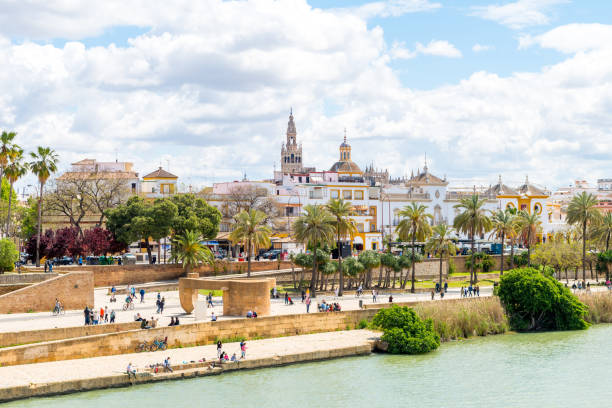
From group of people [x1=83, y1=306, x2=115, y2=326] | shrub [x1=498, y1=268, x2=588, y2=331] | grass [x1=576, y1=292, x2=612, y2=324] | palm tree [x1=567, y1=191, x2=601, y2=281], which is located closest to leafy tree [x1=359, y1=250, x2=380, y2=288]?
shrub [x1=498, y1=268, x2=588, y2=331]

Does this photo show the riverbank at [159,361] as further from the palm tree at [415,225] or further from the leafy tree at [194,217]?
the leafy tree at [194,217]

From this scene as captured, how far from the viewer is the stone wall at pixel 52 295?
4126 cm

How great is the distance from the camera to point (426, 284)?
211ft

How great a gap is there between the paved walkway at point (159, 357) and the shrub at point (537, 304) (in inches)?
428

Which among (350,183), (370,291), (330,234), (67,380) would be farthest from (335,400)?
(350,183)

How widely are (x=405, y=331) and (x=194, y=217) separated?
2341cm

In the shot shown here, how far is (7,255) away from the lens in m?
45.2

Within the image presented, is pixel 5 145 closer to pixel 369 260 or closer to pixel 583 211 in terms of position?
pixel 369 260

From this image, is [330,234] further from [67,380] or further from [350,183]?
[350,183]

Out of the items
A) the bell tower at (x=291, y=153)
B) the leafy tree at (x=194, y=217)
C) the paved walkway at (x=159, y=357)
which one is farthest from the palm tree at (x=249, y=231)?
the bell tower at (x=291, y=153)

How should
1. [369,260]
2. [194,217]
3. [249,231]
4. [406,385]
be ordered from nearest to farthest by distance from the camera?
[406,385], [249,231], [369,260], [194,217]

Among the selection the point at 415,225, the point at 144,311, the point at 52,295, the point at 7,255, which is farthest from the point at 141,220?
the point at 415,225

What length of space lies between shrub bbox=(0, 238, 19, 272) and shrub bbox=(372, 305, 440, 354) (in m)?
22.4

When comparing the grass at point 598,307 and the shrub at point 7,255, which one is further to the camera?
the grass at point 598,307
